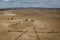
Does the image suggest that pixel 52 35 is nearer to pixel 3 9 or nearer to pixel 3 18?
pixel 3 18

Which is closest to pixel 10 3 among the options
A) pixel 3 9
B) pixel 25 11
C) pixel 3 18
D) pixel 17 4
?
pixel 17 4

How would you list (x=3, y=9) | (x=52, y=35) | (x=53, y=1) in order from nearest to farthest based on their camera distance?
(x=52, y=35)
(x=3, y=9)
(x=53, y=1)

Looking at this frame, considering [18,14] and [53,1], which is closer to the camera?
[18,14]

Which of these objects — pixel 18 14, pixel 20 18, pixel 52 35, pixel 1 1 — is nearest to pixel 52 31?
pixel 52 35

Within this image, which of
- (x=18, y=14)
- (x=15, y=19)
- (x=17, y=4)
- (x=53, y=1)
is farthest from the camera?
(x=53, y=1)

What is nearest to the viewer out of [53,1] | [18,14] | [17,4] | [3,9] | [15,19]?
[15,19]

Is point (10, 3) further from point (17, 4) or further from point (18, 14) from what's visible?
point (18, 14)
